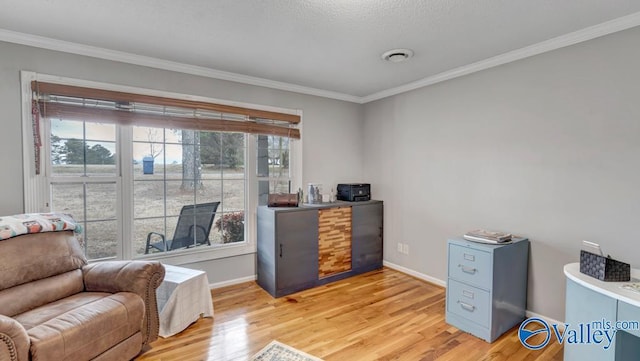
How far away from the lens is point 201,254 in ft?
10.4

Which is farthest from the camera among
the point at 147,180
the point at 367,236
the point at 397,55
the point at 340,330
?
the point at 367,236

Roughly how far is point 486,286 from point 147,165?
3.22m

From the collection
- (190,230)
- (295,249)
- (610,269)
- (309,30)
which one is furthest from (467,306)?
(190,230)

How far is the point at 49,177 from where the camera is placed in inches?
98.4

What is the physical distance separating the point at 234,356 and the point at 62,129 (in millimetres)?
2379

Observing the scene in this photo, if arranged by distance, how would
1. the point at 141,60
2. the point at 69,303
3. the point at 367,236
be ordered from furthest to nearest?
1. the point at 367,236
2. the point at 141,60
3. the point at 69,303

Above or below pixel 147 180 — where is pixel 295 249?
below

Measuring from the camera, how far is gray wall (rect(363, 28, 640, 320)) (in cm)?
211

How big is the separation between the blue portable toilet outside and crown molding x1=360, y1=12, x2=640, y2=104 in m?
2.93

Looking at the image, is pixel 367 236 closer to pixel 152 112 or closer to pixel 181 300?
pixel 181 300

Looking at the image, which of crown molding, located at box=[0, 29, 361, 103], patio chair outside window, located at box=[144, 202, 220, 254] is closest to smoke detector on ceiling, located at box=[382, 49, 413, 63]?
crown molding, located at box=[0, 29, 361, 103]

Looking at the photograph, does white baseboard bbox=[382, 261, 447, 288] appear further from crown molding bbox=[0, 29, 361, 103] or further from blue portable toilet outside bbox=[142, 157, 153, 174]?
blue portable toilet outside bbox=[142, 157, 153, 174]

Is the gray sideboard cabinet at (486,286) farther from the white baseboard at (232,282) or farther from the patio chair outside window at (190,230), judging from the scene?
the patio chair outside window at (190,230)

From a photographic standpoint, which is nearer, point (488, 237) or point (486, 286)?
point (486, 286)
